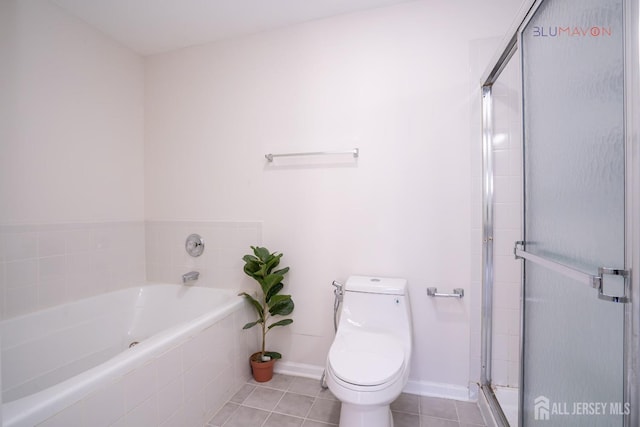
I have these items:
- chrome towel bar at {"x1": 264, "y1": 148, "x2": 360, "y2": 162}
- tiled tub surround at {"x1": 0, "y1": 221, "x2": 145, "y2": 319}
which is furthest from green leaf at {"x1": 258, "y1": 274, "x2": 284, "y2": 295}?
tiled tub surround at {"x1": 0, "y1": 221, "x2": 145, "y2": 319}

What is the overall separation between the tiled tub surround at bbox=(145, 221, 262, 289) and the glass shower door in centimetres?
156

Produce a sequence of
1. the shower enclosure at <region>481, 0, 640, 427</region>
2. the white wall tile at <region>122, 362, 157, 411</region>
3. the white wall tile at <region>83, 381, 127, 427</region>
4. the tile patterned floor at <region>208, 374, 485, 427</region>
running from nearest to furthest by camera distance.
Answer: the shower enclosure at <region>481, 0, 640, 427</region>
the white wall tile at <region>83, 381, 127, 427</region>
the white wall tile at <region>122, 362, 157, 411</region>
the tile patterned floor at <region>208, 374, 485, 427</region>

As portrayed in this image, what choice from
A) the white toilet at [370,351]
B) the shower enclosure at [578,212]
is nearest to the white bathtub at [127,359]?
the white toilet at [370,351]

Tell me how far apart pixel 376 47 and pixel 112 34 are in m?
1.84

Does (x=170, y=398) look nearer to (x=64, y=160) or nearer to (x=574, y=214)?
(x=64, y=160)

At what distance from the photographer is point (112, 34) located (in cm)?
194

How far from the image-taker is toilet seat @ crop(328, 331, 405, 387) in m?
1.11

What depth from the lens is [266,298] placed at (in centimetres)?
177

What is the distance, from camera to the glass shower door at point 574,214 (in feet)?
2.15

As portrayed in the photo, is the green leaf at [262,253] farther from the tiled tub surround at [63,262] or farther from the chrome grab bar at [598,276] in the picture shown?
the chrome grab bar at [598,276]

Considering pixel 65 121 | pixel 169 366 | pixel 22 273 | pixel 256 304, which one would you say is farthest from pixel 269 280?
pixel 65 121

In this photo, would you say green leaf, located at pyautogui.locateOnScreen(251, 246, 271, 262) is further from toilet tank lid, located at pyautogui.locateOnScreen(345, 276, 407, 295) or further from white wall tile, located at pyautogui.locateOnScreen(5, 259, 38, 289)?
white wall tile, located at pyautogui.locateOnScreen(5, 259, 38, 289)

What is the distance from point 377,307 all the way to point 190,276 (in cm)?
137

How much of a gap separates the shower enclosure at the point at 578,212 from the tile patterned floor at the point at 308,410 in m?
0.26
